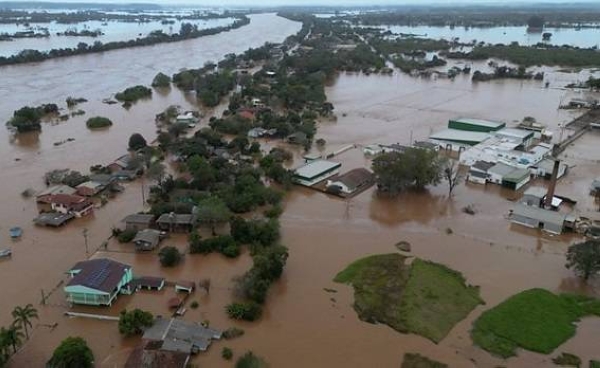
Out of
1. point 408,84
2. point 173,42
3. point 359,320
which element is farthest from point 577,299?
point 173,42

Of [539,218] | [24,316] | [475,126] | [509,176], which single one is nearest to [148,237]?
[24,316]

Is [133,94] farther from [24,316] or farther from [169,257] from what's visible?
[24,316]

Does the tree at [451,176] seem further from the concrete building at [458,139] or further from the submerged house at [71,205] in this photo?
the submerged house at [71,205]

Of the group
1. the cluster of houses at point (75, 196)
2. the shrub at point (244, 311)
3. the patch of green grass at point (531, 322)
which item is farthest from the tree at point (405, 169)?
the cluster of houses at point (75, 196)

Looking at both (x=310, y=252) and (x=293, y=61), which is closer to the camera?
(x=310, y=252)

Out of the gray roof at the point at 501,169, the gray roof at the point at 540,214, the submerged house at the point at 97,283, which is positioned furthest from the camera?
the gray roof at the point at 501,169

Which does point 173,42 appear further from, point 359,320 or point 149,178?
point 359,320
